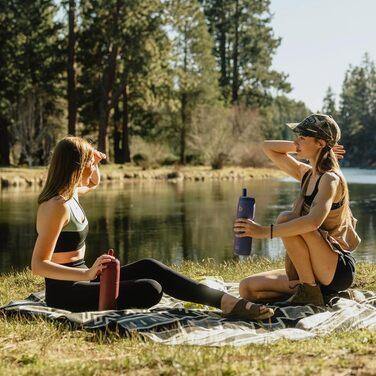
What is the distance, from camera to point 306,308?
4.77m

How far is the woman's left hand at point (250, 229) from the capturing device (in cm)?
461

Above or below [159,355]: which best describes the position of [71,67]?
above

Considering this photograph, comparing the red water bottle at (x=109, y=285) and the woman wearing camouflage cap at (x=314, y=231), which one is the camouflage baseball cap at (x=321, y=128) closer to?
the woman wearing camouflage cap at (x=314, y=231)

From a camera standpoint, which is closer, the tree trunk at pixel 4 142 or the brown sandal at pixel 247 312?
the brown sandal at pixel 247 312

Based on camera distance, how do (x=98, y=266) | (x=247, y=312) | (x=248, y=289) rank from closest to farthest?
(x=98, y=266) < (x=247, y=312) < (x=248, y=289)

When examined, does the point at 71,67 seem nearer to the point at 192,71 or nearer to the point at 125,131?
the point at 125,131

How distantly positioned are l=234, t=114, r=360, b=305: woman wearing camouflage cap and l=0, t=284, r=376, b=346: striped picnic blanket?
0.20 meters

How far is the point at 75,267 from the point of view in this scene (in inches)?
182

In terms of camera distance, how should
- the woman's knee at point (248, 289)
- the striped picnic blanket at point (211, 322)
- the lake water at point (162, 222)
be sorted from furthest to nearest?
the lake water at point (162, 222)
the woman's knee at point (248, 289)
the striped picnic blanket at point (211, 322)

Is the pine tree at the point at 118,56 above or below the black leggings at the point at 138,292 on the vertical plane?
above

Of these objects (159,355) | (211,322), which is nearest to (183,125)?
(211,322)

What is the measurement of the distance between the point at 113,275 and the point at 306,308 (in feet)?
4.53

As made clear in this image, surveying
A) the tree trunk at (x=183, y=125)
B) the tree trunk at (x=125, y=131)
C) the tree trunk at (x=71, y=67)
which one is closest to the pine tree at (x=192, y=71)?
the tree trunk at (x=183, y=125)

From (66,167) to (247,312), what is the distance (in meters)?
1.55
